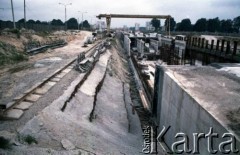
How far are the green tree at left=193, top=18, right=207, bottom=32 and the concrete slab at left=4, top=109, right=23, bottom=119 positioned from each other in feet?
322

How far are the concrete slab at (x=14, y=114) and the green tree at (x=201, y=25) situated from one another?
98.1 meters

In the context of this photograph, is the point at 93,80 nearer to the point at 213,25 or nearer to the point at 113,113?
the point at 113,113

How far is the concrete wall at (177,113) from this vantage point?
8.54 m

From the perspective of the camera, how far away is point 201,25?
100 m

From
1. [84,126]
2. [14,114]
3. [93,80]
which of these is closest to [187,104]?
[84,126]

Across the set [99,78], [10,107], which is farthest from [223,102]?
[99,78]

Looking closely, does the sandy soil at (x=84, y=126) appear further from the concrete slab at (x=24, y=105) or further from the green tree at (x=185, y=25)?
the green tree at (x=185, y=25)

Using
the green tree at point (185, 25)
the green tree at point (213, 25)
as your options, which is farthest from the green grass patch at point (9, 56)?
the green tree at point (185, 25)

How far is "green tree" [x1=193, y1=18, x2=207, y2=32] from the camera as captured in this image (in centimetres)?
9988

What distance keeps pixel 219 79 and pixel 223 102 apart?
11.8 ft

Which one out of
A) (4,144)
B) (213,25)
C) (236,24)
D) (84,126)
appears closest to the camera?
(4,144)

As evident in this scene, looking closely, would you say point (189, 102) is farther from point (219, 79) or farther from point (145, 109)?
point (145, 109)

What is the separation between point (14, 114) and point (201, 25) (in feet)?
325

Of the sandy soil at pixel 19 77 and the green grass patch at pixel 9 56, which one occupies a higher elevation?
the green grass patch at pixel 9 56
